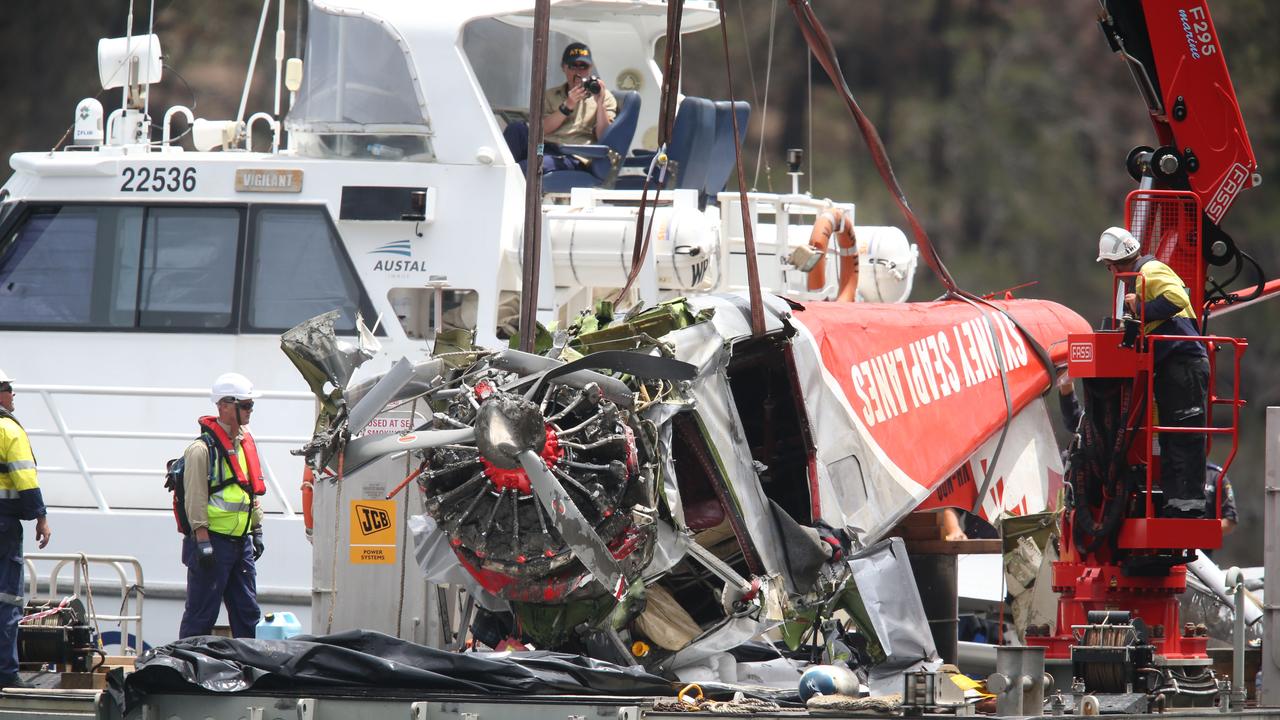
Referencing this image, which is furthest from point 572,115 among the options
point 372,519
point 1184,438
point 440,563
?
point 440,563

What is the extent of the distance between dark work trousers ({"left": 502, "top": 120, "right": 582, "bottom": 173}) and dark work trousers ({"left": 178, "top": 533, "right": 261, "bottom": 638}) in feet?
13.3

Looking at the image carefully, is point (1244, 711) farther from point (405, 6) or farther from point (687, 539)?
point (405, 6)

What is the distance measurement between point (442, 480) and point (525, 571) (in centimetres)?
55

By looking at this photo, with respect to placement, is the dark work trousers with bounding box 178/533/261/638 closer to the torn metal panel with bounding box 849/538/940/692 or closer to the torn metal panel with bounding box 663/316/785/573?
the torn metal panel with bounding box 663/316/785/573

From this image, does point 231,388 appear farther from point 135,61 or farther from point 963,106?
point 963,106

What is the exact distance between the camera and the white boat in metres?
12.8

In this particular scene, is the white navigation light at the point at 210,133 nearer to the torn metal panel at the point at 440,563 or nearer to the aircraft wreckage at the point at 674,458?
the aircraft wreckage at the point at 674,458

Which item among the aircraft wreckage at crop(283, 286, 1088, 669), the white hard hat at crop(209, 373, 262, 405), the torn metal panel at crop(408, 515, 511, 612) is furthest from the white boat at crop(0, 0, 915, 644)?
the torn metal panel at crop(408, 515, 511, 612)

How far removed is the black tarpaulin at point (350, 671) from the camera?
822 cm

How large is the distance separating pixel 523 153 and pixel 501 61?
89cm

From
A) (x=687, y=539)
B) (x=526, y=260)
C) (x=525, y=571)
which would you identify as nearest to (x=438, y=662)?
(x=525, y=571)

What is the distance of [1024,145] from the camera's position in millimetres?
36156

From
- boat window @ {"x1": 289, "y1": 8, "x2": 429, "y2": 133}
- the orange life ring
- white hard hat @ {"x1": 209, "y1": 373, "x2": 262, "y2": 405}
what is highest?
boat window @ {"x1": 289, "y1": 8, "x2": 429, "y2": 133}

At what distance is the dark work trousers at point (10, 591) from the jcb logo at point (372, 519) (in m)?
1.92
